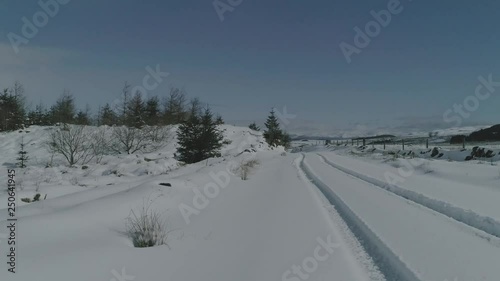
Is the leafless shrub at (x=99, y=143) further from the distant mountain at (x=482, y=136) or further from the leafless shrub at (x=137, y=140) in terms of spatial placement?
the distant mountain at (x=482, y=136)

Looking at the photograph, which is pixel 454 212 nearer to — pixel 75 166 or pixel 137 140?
pixel 75 166

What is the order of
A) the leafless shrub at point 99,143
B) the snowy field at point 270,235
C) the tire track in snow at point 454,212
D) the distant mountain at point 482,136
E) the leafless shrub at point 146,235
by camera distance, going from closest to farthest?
the snowy field at point 270,235 < the leafless shrub at point 146,235 < the tire track in snow at point 454,212 < the leafless shrub at point 99,143 < the distant mountain at point 482,136

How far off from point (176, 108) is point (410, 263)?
5383cm

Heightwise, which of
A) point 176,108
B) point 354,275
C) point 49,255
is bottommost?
point 354,275

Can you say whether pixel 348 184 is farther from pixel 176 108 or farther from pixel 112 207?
pixel 176 108

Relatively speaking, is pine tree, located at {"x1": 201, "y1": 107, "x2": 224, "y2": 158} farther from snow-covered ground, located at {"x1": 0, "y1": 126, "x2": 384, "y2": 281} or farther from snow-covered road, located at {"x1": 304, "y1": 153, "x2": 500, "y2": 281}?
snow-covered road, located at {"x1": 304, "y1": 153, "x2": 500, "y2": 281}

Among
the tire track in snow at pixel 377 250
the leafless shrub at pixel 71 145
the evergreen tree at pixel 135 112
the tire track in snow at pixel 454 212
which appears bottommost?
the tire track in snow at pixel 377 250

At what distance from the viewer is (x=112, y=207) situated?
7262 mm

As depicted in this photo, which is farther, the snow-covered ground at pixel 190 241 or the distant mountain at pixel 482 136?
the distant mountain at pixel 482 136

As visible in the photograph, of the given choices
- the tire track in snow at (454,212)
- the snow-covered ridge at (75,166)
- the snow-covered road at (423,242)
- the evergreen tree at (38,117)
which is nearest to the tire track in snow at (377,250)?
the snow-covered road at (423,242)

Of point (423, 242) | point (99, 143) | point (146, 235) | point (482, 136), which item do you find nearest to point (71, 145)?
point (99, 143)

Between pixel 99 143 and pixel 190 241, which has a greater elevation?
pixel 99 143

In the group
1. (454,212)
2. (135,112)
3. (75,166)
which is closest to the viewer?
(454,212)

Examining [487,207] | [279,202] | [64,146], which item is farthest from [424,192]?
[64,146]
